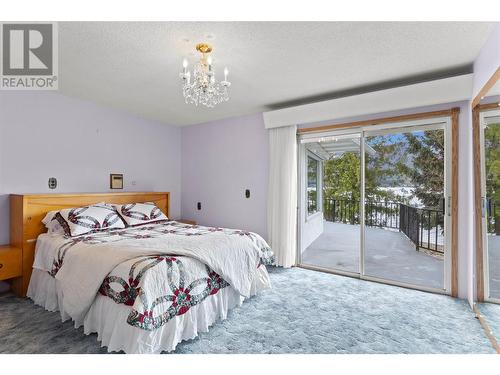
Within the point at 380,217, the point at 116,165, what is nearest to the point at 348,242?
the point at 380,217

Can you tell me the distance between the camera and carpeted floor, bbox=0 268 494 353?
1.95m

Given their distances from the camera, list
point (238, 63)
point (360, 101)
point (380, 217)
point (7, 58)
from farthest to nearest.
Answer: point (380, 217) → point (360, 101) → point (238, 63) → point (7, 58)

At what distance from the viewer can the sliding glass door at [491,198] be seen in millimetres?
2244

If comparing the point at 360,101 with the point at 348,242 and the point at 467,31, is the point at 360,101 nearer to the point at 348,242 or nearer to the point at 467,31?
the point at 467,31

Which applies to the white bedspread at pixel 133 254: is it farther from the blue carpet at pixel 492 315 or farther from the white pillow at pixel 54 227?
the blue carpet at pixel 492 315

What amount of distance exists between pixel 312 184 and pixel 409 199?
5.18ft

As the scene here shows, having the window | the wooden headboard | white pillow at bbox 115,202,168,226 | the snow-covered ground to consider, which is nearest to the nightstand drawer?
the wooden headboard

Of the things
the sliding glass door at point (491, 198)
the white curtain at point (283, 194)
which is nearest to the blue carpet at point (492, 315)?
the sliding glass door at point (491, 198)

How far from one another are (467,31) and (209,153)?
3591mm

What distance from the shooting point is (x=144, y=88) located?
3.16 meters

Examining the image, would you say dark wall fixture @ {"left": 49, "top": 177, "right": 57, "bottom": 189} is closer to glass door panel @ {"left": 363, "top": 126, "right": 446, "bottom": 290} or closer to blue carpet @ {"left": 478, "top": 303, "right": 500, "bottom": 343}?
glass door panel @ {"left": 363, "top": 126, "right": 446, "bottom": 290}

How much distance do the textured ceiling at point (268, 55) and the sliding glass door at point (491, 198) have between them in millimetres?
658

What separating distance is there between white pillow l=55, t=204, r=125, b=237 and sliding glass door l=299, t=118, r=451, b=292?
254cm
